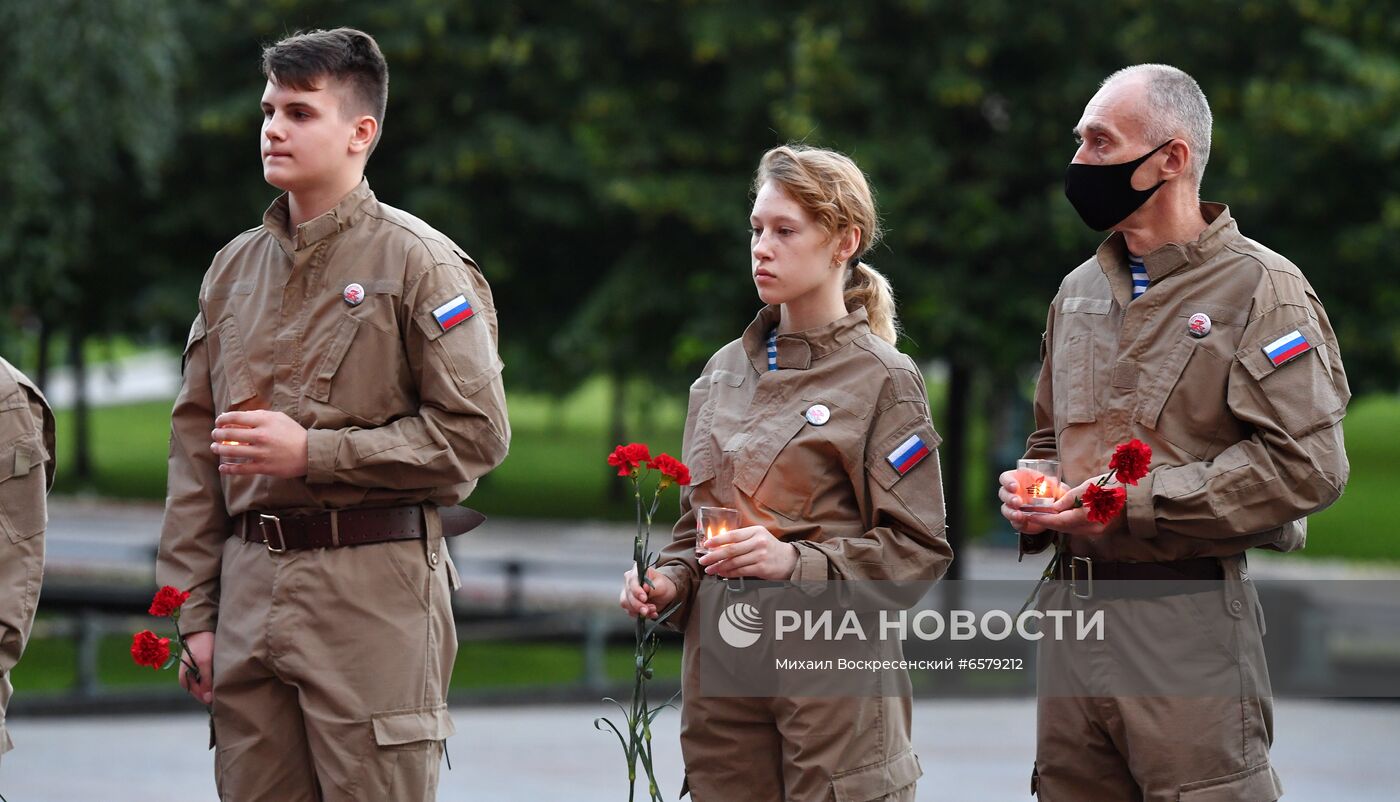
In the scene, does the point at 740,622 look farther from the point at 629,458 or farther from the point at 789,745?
the point at 629,458

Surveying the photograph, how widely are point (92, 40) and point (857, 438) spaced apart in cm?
879

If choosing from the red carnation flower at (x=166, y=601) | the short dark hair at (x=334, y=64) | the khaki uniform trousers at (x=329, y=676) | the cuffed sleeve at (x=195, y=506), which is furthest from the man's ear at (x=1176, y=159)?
the red carnation flower at (x=166, y=601)

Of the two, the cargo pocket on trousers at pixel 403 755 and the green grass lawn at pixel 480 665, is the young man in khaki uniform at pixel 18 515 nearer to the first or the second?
the cargo pocket on trousers at pixel 403 755

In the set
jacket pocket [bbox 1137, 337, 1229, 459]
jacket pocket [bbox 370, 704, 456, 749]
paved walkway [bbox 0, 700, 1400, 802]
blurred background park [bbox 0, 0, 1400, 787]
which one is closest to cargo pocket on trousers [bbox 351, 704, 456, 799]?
jacket pocket [bbox 370, 704, 456, 749]

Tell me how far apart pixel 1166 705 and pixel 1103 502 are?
0.53 metres

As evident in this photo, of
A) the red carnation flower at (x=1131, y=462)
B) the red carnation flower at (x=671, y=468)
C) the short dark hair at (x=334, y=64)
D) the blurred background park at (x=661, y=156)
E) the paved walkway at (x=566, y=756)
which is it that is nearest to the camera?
the red carnation flower at (x=1131, y=462)

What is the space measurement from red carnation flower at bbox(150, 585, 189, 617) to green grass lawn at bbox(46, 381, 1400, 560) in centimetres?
1914

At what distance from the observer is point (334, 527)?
14.6 feet

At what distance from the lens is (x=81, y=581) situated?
70.0ft

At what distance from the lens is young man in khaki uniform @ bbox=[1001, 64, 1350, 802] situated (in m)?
4.19

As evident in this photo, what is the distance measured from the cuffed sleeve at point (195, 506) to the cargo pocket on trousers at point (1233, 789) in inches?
93.6

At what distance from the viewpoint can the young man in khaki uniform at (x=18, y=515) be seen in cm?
457

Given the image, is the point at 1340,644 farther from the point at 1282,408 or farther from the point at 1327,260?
the point at 1282,408

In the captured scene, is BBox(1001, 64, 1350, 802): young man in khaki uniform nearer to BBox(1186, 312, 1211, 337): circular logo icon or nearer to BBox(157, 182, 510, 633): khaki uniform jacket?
BBox(1186, 312, 1211, 337): circular logo icon
